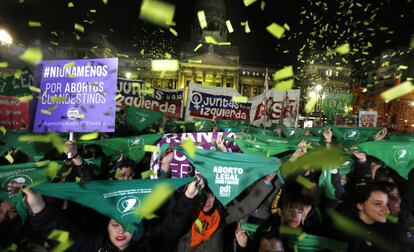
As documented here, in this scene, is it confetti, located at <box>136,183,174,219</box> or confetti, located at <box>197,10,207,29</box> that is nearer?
confetti, located at <box>136,183,174,219</box>

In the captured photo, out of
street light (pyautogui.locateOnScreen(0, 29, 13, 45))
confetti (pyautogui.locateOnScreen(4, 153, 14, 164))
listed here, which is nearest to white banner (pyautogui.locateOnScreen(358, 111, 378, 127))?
confetti (pyautogui.locateOnScreen(4, 153, 14, 164))

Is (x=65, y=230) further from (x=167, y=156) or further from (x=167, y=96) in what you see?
(x=167, y=96)

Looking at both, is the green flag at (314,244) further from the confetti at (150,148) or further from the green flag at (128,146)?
the green flag at (128,146)

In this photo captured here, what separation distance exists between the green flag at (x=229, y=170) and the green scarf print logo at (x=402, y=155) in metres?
2.27

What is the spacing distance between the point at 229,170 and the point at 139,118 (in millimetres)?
6019

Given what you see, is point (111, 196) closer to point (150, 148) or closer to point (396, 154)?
point (150, 148)

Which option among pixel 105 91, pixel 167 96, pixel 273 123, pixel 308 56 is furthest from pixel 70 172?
pixel 308 56

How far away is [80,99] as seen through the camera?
17.6ft

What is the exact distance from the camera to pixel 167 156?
491cm

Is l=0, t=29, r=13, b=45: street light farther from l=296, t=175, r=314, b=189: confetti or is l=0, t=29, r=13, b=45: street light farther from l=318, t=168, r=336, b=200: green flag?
l=318, t=168, r=336, b=200: green flag

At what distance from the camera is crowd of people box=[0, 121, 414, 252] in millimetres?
3246

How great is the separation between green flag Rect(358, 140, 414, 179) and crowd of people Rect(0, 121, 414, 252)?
1013 mm

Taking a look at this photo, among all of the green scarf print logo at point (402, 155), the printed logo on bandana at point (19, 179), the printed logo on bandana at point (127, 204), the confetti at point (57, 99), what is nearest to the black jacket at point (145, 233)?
the printed logo on bandana at point (127, 204)

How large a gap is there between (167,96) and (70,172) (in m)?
8.75
